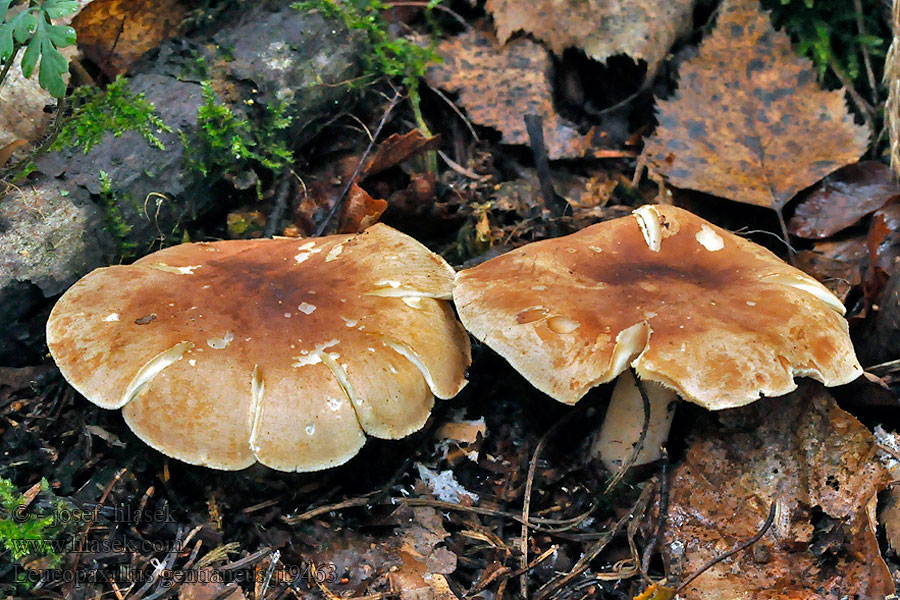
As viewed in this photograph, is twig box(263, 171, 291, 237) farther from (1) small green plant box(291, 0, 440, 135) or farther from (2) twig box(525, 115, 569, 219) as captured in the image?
(2) twig box(525, 115, 569, 219)

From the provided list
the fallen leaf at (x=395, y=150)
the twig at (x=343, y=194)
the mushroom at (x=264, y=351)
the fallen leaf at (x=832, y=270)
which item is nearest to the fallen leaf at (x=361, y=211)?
the twig at (x=343, y=194)

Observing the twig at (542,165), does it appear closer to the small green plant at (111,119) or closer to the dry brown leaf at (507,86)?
the dry brown leaf at (507,86)

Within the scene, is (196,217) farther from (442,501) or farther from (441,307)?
(442,501)

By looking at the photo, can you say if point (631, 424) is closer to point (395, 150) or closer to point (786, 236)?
point (786, 236)

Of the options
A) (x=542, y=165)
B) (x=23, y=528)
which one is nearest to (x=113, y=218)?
(x=23, y=528)

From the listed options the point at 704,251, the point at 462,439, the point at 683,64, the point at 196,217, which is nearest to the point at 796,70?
the point at 683,64

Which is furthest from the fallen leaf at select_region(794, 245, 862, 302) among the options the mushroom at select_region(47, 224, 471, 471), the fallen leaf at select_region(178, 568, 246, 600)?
the fallen leaf at select_region(178, 568, 246, 600)

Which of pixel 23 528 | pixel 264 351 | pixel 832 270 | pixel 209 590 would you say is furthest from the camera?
pixel 832 270
